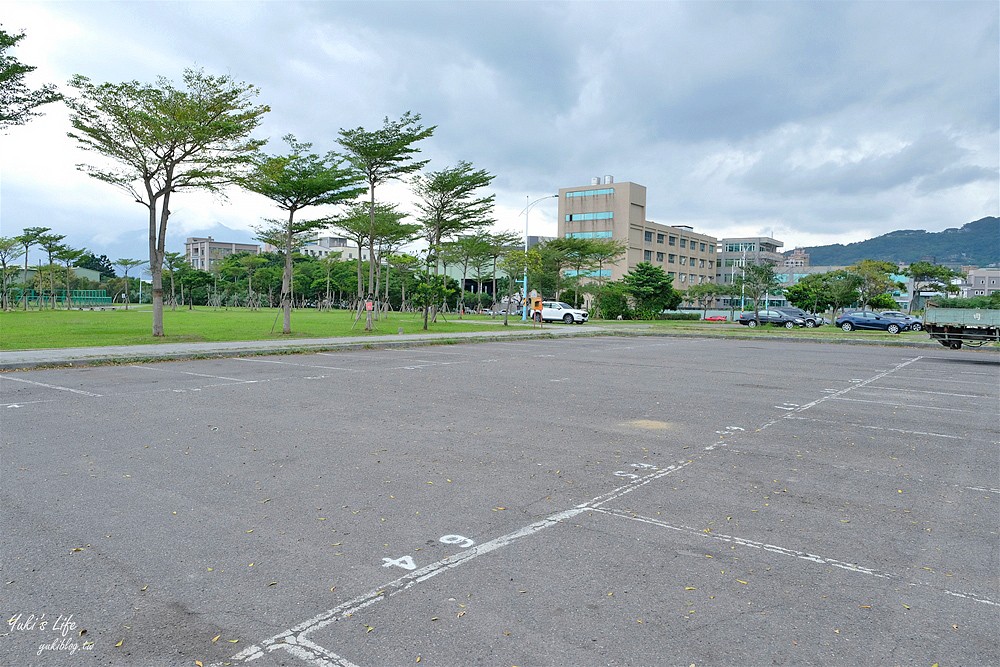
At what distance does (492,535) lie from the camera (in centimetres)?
433

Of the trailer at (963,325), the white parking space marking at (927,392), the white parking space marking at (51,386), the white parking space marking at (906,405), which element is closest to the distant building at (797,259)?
the trailer at (963,325)

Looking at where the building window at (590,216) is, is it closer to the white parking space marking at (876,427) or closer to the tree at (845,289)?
the tree at (845,289)

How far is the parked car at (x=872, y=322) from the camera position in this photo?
128 feet

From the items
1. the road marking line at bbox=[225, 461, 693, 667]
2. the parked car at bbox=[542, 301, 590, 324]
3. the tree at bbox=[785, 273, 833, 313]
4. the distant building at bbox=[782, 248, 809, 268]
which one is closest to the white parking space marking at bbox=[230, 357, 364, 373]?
the road marking line at bbox=[225, 461, 693, 667]

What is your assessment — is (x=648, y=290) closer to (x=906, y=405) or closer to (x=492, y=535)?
(x=906, y=405)

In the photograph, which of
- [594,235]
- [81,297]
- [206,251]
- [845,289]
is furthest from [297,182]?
[206,251]

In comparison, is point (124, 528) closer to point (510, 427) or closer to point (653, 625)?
point (653, 625)

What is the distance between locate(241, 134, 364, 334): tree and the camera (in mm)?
23406

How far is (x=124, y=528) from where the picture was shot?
4371 mm

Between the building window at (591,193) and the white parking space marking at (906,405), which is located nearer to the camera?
the white parking space marking at (906,405)

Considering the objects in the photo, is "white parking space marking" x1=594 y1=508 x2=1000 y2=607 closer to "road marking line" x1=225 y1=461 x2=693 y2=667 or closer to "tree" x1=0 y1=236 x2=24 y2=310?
"road marking line" x1=225 y1=461 x2=693 y2=667

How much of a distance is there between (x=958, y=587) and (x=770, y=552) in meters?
1.02

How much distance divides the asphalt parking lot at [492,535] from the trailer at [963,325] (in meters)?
13.8

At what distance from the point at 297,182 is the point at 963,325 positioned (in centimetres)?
2408
